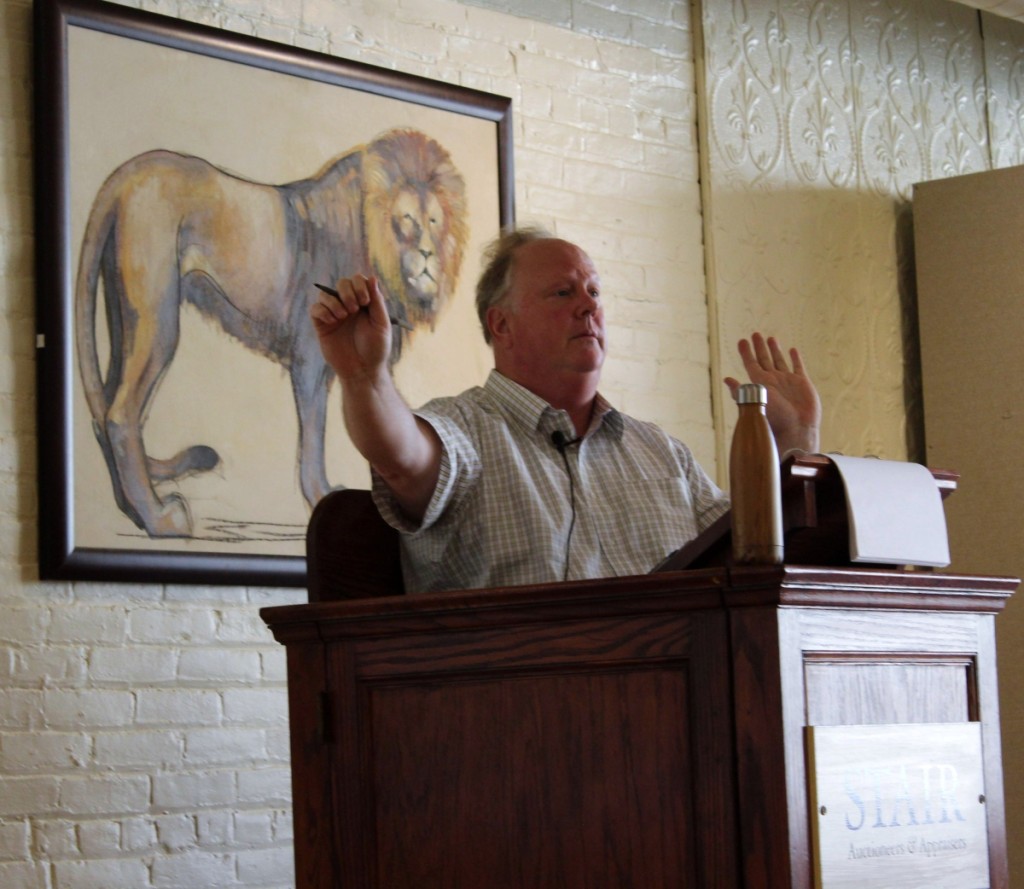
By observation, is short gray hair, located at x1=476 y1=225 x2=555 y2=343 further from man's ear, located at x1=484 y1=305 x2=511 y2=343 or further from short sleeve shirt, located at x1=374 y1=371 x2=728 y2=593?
short sleeve shirt, located at x1=374 y1=371 x2=728 y2=593

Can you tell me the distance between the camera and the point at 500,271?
2.72m

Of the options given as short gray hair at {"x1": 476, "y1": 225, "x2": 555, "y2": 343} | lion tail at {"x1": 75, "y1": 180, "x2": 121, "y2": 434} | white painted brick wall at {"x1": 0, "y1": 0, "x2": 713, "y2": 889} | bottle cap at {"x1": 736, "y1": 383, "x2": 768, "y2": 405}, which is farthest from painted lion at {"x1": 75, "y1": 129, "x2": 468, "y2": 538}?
bottle cap at {"x1": 736, "y1": 383, "x2": 768, "y2": 405}

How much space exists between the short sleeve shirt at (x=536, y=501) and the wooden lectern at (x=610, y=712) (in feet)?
1.40

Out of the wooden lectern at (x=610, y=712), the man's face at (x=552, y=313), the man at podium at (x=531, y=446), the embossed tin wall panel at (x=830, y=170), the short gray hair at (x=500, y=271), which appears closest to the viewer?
the wooden lectern at (x=610, y=712)

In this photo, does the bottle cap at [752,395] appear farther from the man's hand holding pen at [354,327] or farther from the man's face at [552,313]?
the man's face at [552,313]

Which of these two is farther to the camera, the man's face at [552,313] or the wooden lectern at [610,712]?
the man's face at [552,313]

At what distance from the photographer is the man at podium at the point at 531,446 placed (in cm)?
212

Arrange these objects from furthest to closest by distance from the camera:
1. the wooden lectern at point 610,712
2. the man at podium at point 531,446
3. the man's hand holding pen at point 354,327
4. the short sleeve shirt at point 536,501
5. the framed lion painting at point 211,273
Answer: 1. the framed lion painting at point 211,273
2. the short sleeve shirt at point 536,501
3. the man at podium at point 531,446
4. the man's hand holding pen at point 354,327
5. the wooden lectern at point 610,712

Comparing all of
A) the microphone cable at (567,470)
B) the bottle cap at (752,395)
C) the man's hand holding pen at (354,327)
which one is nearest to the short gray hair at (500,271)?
the microphone cable at (567,470)

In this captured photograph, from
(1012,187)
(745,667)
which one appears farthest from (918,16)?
(745,667)

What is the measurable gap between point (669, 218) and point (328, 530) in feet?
6.60

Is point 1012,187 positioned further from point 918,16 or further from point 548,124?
point 548,124

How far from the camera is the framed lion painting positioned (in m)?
2.84

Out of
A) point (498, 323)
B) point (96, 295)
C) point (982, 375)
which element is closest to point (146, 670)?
point (96, 295)
